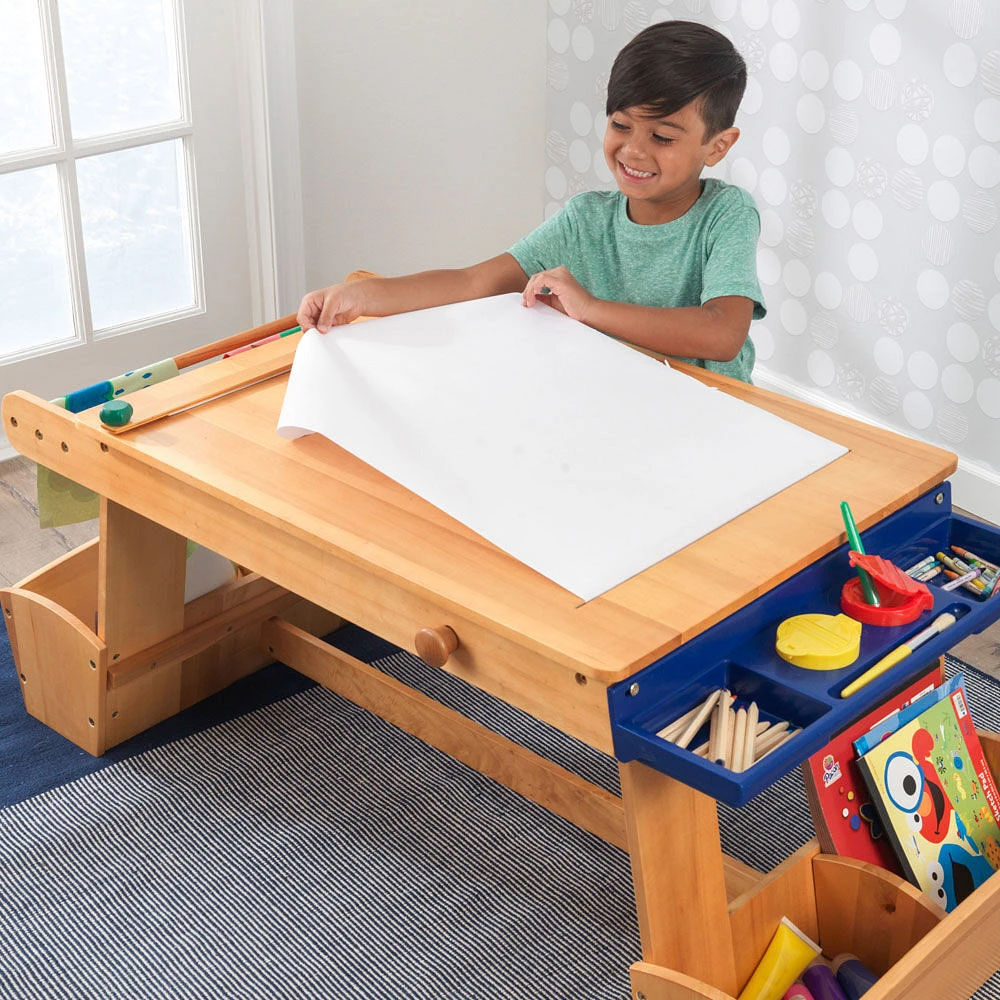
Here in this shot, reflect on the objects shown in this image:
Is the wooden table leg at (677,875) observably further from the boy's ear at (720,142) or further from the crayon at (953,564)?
the boy's ear at (720,142)

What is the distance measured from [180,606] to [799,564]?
0.95 meters

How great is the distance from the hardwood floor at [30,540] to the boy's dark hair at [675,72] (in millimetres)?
959

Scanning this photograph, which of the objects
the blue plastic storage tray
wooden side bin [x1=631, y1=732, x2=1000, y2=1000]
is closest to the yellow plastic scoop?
the blue plastic storage tray

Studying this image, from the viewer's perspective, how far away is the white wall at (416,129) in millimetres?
2867

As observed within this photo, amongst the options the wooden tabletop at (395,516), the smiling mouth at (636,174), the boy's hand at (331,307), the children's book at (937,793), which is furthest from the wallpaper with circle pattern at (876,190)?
the boy's hand at (331,307)

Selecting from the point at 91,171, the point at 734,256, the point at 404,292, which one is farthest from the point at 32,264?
the point at 734,256

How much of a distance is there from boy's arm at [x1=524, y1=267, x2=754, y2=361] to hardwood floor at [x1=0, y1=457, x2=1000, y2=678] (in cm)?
78

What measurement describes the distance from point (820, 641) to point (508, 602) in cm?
29

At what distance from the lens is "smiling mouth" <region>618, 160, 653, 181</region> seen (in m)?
1.78

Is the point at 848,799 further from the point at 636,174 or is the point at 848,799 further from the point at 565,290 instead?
the point at 636,174

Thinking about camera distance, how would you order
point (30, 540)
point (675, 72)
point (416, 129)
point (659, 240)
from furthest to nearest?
1. point (416, 129)
2. point (30, 540)
3. point (659, 240)
4. point (675, 72)

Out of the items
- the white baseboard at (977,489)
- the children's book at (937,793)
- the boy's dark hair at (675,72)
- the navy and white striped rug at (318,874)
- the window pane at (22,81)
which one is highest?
the boy's dark hair at (675,72)

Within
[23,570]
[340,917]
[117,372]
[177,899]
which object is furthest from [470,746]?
[117,372]

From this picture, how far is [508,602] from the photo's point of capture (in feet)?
4.19
